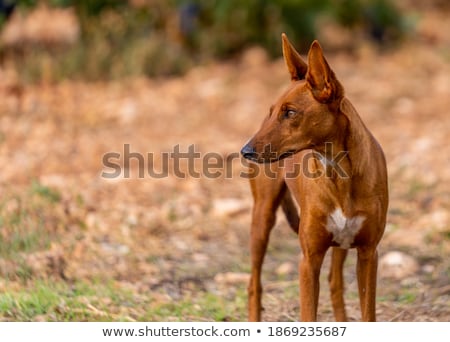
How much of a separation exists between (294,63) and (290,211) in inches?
46.0

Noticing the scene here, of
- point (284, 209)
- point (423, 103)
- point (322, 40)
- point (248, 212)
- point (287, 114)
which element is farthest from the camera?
point (322, 40)

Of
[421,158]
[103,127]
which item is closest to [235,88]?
[103,127]

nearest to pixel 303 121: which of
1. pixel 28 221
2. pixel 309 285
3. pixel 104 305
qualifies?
pixel 309 285

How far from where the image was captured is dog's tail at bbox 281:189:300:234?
569 cm

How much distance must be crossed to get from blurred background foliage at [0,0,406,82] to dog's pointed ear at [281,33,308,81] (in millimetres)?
7373

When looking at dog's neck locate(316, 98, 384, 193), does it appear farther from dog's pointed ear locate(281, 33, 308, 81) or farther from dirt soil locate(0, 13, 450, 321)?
dirt soil locate(0, 13, 450, 321)

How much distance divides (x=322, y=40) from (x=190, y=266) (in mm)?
7662

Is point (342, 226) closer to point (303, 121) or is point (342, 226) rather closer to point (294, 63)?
point (303, 121)

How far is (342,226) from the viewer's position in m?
4.77

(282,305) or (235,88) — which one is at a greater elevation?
(235,88)

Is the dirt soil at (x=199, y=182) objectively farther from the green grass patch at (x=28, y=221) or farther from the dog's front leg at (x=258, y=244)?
the dog's front leg at (x=258, y=244)

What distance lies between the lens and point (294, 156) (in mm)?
5180

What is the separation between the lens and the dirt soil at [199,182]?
6.50 meters

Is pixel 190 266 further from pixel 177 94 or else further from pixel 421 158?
pixel 177 94
